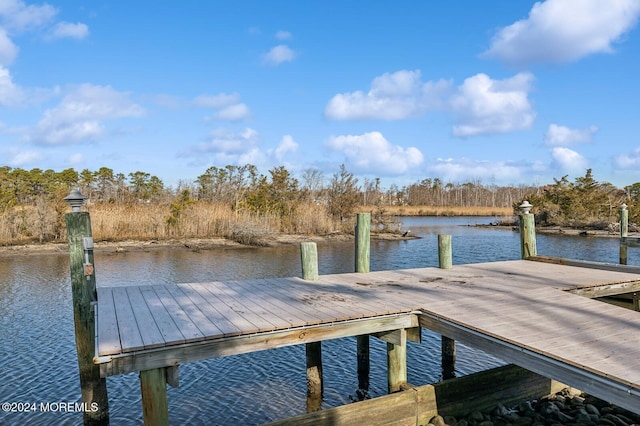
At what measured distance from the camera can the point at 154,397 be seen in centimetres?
397

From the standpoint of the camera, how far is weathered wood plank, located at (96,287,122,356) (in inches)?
150

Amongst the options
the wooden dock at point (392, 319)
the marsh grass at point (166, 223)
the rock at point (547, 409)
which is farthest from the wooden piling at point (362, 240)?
the marsh grass at point (166, 223)

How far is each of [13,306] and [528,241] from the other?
39.4ft

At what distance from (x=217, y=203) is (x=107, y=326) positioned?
82.3 feet

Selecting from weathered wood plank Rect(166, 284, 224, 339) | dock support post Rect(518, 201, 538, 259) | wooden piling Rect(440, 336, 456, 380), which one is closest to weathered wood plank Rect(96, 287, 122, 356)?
weathered wood plank Rect(166, 284, 224, 339)

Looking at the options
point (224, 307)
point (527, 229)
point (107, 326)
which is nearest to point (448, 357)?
point (527, 229)

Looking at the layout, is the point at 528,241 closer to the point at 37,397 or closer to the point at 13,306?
the point at 37,397

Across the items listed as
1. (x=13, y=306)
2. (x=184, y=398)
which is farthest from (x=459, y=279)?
(x=13, y=306)

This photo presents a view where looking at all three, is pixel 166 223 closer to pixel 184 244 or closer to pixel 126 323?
pixel 184 244

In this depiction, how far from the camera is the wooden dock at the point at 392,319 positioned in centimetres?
376

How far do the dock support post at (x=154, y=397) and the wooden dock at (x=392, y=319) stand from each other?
11 cm

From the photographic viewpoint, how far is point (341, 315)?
4.89 metres

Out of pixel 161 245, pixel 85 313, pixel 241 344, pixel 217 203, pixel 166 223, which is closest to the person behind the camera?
pixel 241 344

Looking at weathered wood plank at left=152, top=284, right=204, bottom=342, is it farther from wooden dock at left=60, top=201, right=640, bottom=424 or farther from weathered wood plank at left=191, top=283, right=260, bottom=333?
weathered wood plank at left=191, top=283, right=260, bottom=333
